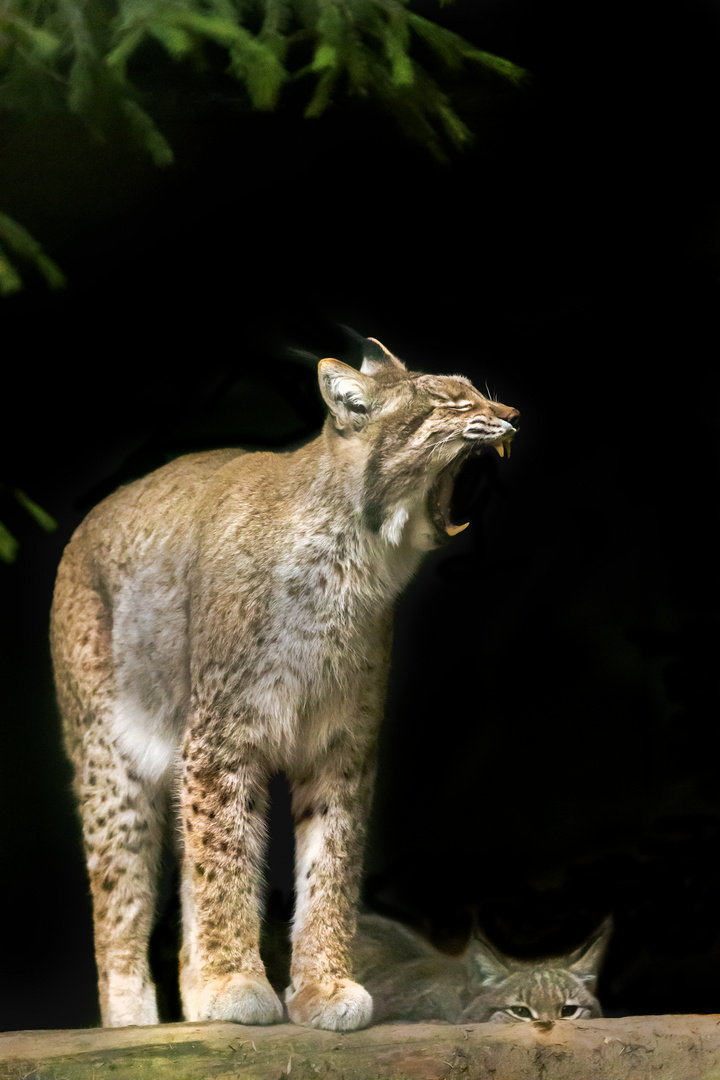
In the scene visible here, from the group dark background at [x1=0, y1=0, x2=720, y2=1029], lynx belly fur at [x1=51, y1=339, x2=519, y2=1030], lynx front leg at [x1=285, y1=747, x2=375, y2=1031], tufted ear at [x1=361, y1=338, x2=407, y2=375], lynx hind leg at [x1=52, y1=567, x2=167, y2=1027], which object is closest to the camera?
lynx front leg at [x1=285, y1=747, x2=375, y2=1031]

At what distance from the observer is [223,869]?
4.15 meters

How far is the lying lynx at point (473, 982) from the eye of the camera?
473 cm

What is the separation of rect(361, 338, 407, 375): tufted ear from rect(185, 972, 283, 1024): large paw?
84.2 inches

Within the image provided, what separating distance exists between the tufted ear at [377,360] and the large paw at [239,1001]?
2.14 m

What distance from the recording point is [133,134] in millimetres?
4629

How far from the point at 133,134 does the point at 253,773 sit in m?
2.41

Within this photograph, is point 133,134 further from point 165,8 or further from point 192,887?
point 192,887

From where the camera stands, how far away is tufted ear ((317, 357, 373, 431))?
4.29m

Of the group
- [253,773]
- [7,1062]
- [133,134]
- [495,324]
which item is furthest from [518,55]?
[7,1062]

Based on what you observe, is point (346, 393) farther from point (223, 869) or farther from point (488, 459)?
point (488, 459)

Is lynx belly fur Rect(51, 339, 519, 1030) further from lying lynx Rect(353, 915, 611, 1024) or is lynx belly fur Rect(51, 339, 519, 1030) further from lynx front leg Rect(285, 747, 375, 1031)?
lying lynx Rect(353, 915, 611, 1024)

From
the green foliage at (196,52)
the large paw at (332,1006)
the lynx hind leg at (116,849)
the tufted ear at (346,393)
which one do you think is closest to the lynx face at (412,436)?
the tufted ear at (346,393)

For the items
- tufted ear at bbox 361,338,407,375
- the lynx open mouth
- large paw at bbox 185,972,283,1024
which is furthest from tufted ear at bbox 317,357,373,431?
large paw at bbox 185,972,283,1024

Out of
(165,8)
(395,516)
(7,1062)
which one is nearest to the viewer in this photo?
(7,1062)
